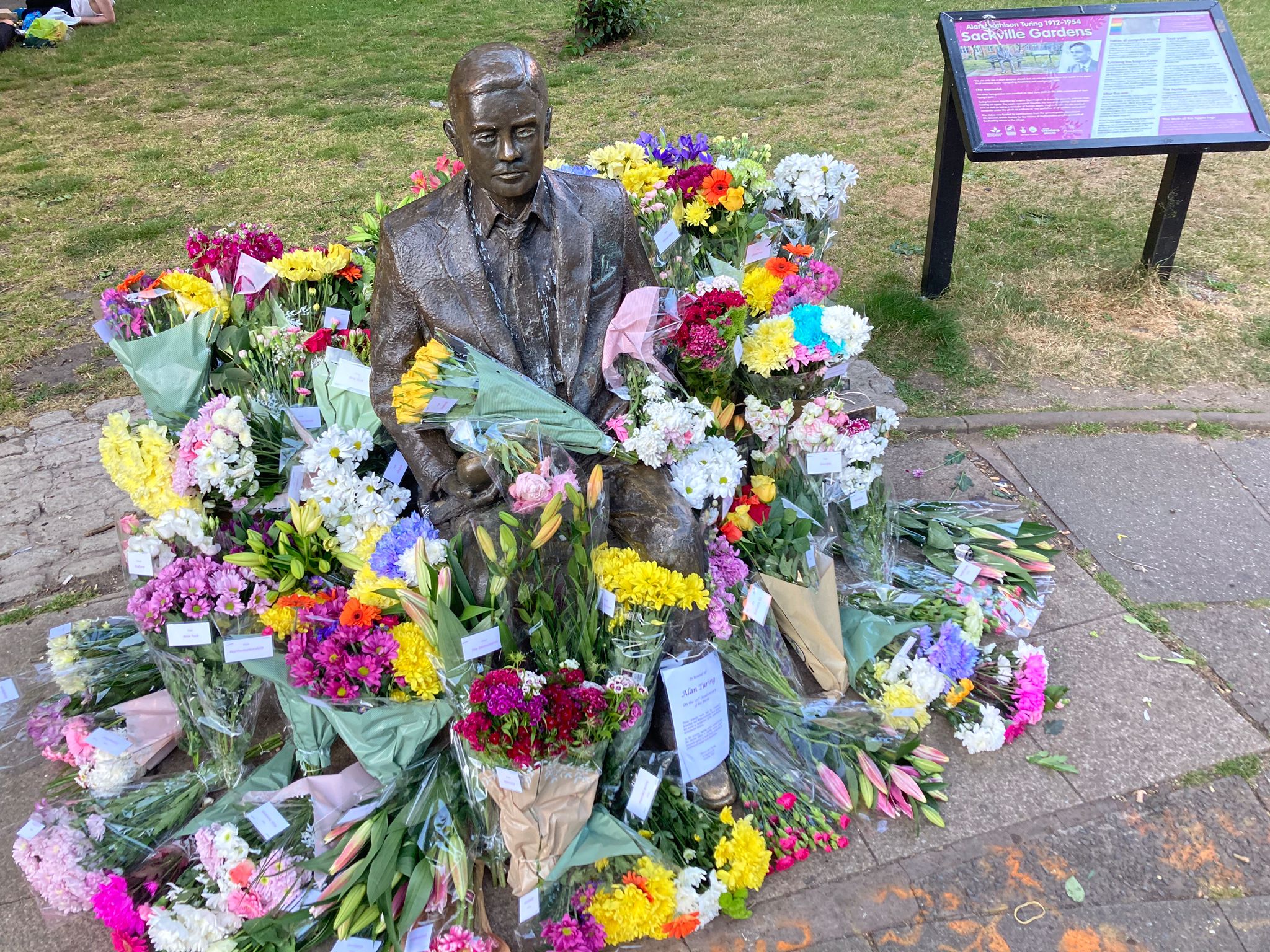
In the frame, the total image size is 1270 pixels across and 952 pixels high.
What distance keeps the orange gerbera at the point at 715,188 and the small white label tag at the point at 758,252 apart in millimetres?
206

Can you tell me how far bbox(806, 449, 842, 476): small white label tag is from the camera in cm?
289

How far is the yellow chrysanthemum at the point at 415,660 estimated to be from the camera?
229 centimetres

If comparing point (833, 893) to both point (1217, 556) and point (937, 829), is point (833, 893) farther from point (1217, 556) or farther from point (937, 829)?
point (1217, 556)

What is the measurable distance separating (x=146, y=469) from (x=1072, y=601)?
297cm

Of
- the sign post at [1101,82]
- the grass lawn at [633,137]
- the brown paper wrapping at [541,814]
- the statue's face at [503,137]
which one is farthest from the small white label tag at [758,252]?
the brown paper wrapping at [541,814]

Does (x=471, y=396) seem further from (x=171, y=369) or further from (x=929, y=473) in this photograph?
(x=929, y=473)

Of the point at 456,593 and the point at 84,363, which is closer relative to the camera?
the point at 456,593

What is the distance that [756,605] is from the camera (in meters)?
2.62

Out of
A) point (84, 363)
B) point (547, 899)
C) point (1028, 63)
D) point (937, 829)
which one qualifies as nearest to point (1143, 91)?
point (1028, 63)

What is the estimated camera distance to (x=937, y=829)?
8.07ft

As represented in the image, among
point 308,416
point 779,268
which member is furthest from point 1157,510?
point 308,416

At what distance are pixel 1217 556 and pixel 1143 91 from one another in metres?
2.47

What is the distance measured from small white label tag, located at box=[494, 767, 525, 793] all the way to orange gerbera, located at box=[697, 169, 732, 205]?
7.17 ft

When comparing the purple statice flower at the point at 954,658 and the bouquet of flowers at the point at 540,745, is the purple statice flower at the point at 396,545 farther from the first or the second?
the purple statice flower at the point at 954,658
